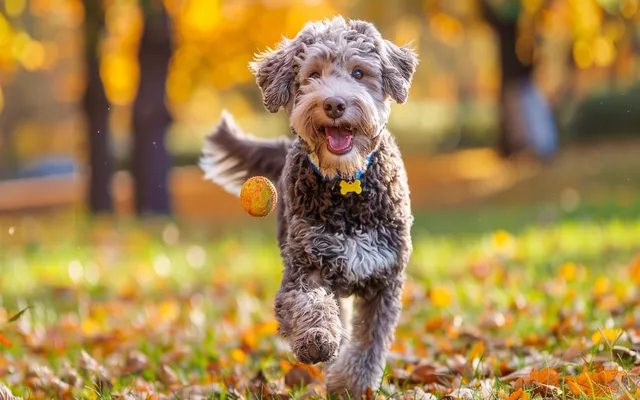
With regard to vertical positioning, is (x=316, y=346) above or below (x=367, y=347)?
above

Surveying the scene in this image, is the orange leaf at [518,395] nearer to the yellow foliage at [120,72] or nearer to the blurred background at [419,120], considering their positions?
the blurred background at [419,120]

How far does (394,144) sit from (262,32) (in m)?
19.2

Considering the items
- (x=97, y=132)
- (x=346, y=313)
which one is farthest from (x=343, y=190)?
(x=97, y=132)

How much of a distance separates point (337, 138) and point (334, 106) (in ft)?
0.61

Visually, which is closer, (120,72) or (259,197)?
(259,197)

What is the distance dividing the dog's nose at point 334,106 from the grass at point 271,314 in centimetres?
131

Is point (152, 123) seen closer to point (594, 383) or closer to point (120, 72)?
point (120, 72)

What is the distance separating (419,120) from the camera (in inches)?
1533

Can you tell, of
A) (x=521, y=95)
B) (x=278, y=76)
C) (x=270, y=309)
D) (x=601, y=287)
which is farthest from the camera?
(x=521, y=95)

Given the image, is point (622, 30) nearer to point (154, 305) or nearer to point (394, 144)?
point (154, 305)

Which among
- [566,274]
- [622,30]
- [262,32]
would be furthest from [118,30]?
[566,274]

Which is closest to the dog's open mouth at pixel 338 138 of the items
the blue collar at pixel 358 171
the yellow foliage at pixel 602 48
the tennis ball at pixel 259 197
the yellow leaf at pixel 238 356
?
the blue collar at pixel 358 171

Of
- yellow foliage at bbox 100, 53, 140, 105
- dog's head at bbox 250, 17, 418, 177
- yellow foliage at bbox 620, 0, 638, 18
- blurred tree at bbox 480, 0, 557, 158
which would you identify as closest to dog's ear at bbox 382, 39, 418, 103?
dog's head at bbox 250, 17, 418, 177

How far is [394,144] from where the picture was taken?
15.1ft
